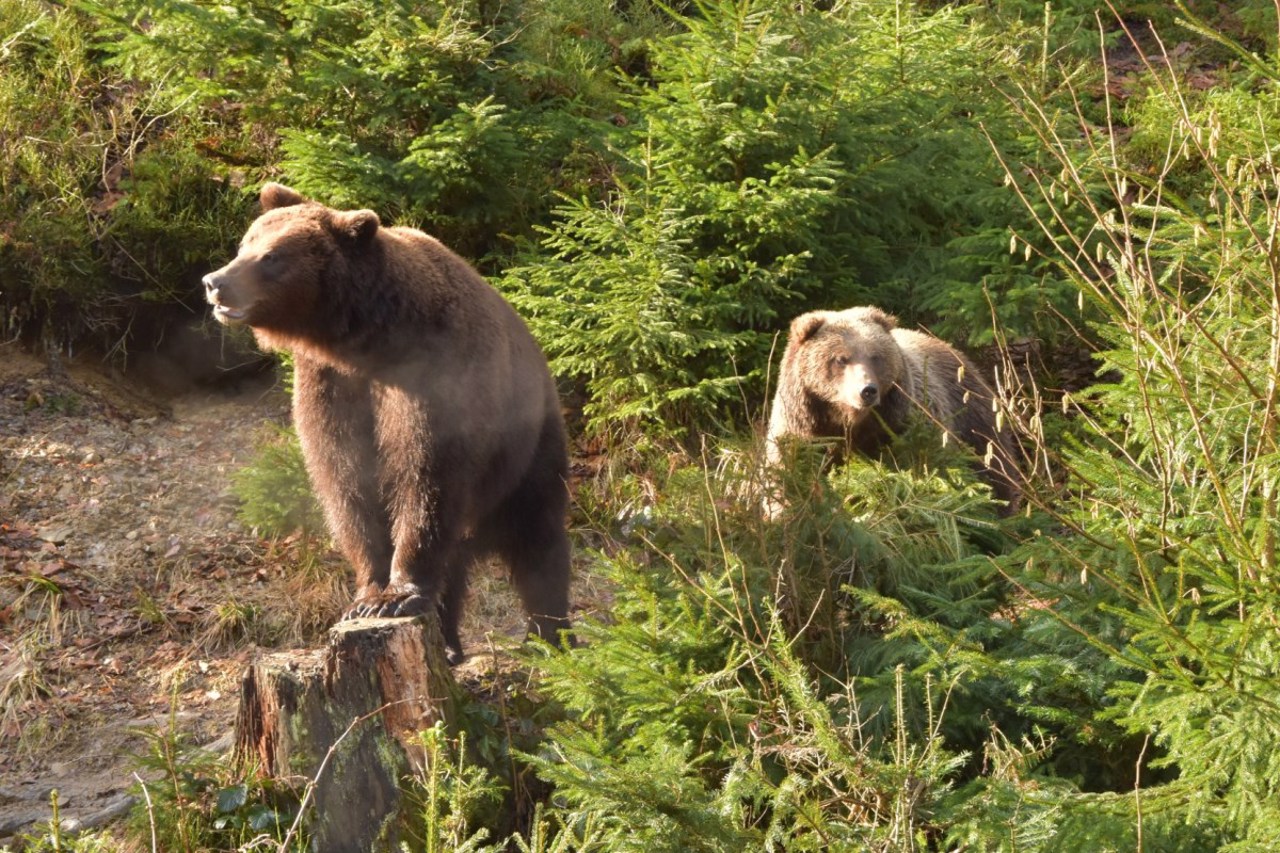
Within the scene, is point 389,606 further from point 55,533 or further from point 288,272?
point 55,533

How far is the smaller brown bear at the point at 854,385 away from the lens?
7.75 meters

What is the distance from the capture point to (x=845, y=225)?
886 centimetres

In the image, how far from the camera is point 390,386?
18.8 feet

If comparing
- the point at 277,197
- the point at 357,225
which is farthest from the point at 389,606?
the point at 277,197

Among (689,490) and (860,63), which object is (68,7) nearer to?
(860,63)

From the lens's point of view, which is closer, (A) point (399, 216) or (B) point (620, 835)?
(B) point (620, 835)

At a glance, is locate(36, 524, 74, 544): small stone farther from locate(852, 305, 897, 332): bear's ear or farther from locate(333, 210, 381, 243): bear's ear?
locate(852, 305, 897, 332): bear's ear

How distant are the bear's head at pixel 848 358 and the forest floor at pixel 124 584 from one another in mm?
2191

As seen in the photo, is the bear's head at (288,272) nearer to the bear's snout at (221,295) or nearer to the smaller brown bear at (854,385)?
the bear's snout at (221,295)

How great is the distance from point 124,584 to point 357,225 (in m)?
3.05

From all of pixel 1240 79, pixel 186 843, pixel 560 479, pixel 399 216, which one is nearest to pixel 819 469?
pixel 560 479

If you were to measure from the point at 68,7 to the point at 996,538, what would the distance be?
803 centimetres

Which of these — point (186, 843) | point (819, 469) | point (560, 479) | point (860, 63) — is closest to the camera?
point (186, 843)

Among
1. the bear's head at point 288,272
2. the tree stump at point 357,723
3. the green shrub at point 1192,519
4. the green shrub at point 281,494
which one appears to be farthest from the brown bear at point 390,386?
the green shrub at point 1192,519
